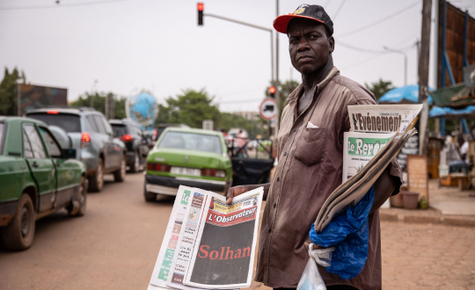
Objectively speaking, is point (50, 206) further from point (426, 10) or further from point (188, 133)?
point (426, 10)

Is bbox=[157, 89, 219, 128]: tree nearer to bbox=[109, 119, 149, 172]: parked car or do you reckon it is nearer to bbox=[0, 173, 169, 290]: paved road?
bbox=[109, 119, 149, 172]: parked car

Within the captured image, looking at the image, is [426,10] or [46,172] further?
[426,10]

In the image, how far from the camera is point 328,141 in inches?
66.8

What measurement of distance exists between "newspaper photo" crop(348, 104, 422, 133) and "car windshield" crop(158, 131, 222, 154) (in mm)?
7694

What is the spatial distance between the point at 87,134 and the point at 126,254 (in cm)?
505

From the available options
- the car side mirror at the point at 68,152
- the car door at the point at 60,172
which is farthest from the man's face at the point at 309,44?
the car side mirror at the point at 68,152

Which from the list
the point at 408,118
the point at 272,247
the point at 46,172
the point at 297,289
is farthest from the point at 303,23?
the point at 46,172

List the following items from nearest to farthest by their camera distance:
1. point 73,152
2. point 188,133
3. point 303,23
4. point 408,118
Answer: point 408,118 → point 303,23 → point 73,152 → point 188,133

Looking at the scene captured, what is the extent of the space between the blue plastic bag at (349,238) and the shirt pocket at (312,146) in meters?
0.27

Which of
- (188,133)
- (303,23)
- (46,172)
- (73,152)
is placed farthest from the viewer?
(188,133)

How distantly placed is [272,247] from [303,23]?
0.99 metres

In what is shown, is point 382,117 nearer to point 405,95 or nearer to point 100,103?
point 405,95

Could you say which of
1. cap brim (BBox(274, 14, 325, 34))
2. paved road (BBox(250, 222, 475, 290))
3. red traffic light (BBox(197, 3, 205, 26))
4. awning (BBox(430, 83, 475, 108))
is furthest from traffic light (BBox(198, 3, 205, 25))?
cap brim (BBox(274, 14, 325, 34))

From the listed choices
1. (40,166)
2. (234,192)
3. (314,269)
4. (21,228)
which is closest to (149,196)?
(40,166)
